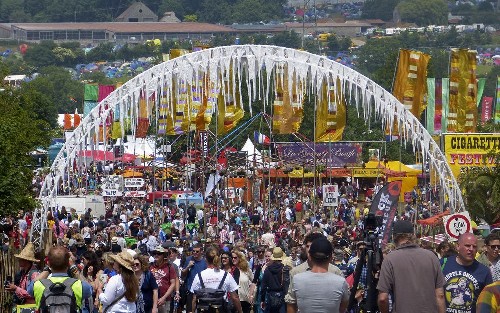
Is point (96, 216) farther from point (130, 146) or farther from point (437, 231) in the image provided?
point (130, 146)

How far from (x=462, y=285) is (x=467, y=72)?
29549 millimetres

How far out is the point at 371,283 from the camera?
1365 cm

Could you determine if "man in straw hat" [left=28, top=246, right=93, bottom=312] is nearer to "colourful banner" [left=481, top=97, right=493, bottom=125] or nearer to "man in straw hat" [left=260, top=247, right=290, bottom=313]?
"man in straw hat" [left=260, top=247, right=290, bottom=313]

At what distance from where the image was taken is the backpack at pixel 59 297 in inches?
522

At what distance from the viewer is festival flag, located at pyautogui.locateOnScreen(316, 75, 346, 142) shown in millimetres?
39062

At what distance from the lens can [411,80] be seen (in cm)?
4000

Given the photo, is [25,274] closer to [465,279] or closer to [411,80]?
[465,279]

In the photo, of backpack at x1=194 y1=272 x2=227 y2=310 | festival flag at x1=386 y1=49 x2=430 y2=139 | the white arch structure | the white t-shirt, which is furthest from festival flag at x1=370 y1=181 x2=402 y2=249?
festival flag at x1=386 y1=49 x2=430 y2=139

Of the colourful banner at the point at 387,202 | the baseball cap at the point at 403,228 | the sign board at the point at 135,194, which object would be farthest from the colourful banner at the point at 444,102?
the baseball cap at the point at 403,228

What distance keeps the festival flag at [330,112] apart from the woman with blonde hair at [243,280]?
62.6 feet

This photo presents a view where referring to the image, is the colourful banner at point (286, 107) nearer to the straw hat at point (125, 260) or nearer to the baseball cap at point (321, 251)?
the straw hat at point (125, 260)

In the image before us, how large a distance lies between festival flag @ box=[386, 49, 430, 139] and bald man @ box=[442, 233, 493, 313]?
2568 cm

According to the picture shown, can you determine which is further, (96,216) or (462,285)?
(96,216)

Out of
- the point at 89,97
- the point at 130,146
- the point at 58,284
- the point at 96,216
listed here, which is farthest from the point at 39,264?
the point at 130,146
